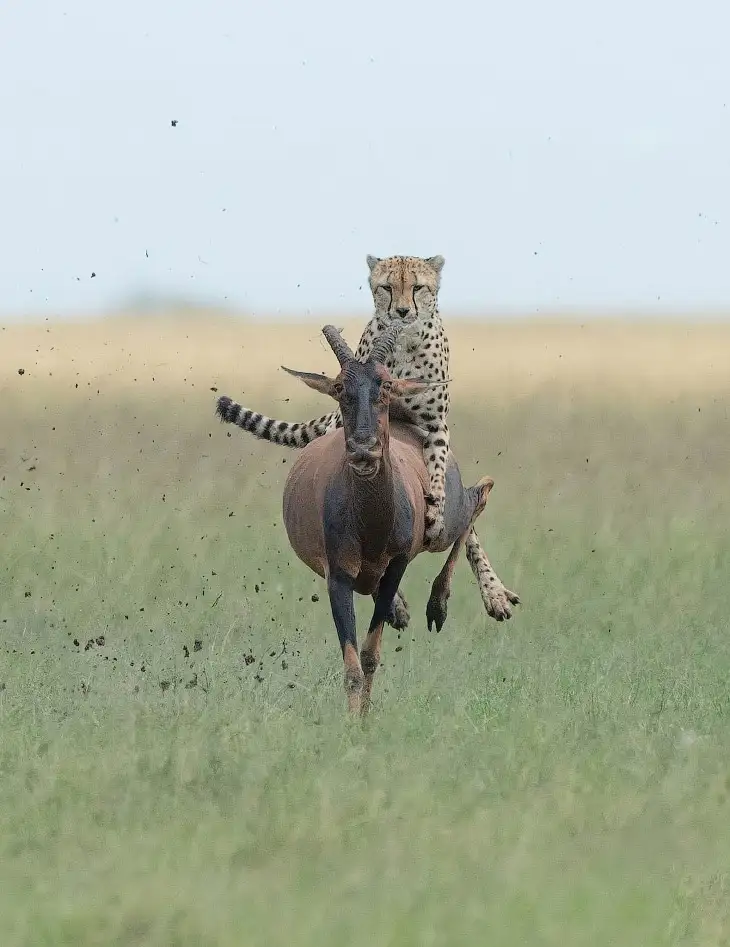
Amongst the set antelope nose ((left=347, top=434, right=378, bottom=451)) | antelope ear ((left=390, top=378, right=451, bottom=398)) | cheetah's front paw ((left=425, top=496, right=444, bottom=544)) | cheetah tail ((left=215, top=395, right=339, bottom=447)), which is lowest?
cheetah's front paw ((left=425, top=496, right=444, bottom=544))

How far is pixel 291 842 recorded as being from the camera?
276 inches

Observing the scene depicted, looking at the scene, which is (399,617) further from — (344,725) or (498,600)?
(344,725)

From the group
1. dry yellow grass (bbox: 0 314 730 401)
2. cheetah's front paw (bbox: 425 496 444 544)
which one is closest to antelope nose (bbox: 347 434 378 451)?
cheetah's front paw (bbox: 425 496 444 544)

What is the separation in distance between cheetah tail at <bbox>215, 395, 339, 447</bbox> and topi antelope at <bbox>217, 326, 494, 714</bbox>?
0.87 m

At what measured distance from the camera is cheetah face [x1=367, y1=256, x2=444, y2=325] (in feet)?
37.0

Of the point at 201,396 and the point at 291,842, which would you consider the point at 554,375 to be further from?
the point at 291,842

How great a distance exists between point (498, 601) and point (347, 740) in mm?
3888

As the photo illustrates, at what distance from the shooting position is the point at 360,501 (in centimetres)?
976

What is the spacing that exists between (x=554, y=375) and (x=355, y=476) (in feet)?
87.4

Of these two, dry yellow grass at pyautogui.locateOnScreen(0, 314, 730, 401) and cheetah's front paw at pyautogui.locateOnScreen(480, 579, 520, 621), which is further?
dry yellow grass at pyautogui.locateOnScreen(0, 314, 730, 401)

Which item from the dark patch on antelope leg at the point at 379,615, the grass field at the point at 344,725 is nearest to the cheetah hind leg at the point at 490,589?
the grass field at the point at 344,725

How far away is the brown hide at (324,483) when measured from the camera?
33.7 ft

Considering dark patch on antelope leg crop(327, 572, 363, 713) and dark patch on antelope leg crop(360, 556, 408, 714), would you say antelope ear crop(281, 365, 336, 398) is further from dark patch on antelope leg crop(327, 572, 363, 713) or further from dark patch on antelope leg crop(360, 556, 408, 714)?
dark patch on antelope leg crop(360, 556, 408, 714)

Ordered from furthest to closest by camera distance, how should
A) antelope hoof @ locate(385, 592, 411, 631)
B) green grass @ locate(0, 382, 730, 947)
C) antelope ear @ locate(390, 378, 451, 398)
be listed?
1. antelope hoof @ locate(385, 592, 411, 631)
2. antelope ear @ locate(390, 378, 451, 398)
3. green grass @ locate(0, 382, 730, 947)
